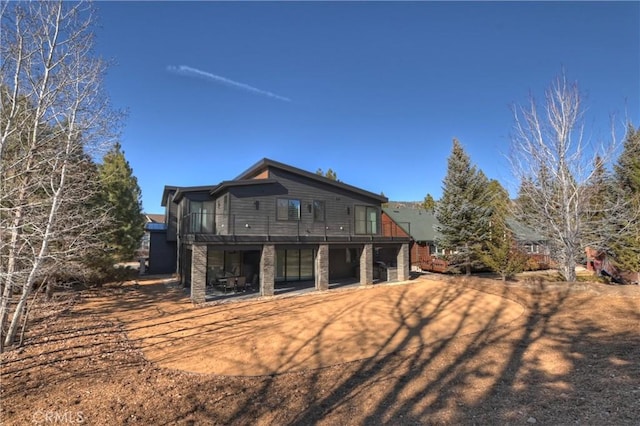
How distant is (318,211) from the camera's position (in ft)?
58.3

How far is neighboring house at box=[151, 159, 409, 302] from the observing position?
50.8 feet

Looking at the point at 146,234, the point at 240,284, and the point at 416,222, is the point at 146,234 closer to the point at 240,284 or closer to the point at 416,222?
the point at 240,284

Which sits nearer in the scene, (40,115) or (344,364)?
(344,364)

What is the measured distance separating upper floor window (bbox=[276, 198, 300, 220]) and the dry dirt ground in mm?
6083

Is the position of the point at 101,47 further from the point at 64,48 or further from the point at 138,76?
the point at 138,76

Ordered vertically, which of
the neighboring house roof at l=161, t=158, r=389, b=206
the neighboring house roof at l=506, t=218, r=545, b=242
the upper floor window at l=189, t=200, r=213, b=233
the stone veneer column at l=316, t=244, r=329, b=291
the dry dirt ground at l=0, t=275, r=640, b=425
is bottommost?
the dry dirt ground at l=0, t=275, r=640, b=425

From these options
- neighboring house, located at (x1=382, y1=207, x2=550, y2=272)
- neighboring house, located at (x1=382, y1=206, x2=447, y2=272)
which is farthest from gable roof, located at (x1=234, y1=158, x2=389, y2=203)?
neighboring house, located at (x1=382, y1=206, x2=447, y2=272)

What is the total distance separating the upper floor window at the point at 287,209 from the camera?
54.6ft

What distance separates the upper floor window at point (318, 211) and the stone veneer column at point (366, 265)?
288 centimetres

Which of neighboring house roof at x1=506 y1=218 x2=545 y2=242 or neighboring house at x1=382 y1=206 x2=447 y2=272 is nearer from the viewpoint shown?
neighboring house roof at x1=506 y1=218 x2=545 y2=242

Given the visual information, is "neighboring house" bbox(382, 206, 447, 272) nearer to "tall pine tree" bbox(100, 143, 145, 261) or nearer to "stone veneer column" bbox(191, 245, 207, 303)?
"stone veneer column" bbox(191, 245, 207, 303)

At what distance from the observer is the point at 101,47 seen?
27.6 ft

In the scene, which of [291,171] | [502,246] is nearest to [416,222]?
[502,246]

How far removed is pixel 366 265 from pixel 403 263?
2.84 metres
